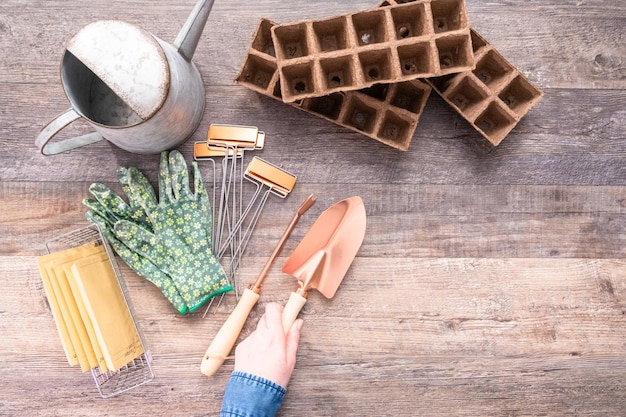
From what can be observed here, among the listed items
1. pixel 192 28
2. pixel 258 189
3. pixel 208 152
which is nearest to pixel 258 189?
pixel 258 189

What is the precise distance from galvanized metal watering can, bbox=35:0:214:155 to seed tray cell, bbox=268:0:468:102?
0.20m

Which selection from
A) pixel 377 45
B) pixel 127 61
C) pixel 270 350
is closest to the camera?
pixel 127 61

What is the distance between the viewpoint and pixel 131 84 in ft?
3.02

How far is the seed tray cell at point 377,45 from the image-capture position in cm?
104

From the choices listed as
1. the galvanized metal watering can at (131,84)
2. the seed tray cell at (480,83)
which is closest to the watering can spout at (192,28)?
→ the galvanized metal watering can at (131,84)

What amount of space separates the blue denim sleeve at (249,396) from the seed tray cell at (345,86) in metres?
0.62

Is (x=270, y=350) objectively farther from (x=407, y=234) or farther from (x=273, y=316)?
(x=407, y=234)

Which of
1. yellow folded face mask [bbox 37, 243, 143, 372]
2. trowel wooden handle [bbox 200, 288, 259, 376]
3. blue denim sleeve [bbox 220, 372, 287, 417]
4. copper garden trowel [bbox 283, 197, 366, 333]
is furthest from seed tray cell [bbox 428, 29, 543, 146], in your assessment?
yellow folded face mask [bbox 37, 243, 143, 372]

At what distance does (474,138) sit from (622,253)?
470 millimetres

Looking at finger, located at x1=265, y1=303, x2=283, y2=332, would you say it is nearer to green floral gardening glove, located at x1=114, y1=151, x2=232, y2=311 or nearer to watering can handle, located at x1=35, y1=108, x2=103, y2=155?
green floral gardening glove, located at x1=114, y1=151, x2=232, y2=311

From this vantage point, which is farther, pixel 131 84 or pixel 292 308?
pixel 292 308

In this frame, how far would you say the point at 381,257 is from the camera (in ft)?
4.04

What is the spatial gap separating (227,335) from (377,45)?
0.73m

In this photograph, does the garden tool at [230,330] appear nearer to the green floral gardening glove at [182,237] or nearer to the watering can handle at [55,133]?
the green floral gardening glove at [182,237]
